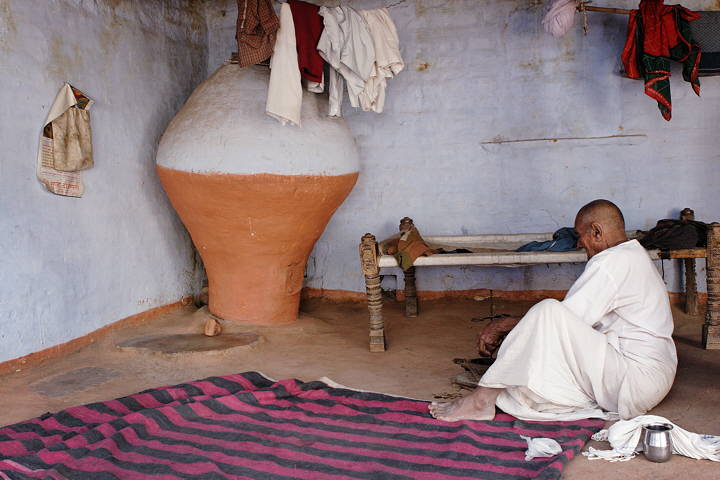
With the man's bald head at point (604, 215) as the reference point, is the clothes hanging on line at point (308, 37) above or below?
above

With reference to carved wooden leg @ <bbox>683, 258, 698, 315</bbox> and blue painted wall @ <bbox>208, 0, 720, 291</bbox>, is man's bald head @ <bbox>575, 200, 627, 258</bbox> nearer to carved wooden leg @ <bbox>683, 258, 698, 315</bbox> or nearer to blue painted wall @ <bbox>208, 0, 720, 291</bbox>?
carved wooden leg @ <bbox>683, 258, 698, 315</bbox>

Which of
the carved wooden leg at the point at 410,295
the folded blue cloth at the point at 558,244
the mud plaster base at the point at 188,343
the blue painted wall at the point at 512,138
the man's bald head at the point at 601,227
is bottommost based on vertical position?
the mud plaster base at the point at 188,343

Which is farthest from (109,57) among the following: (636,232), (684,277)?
(684,277)

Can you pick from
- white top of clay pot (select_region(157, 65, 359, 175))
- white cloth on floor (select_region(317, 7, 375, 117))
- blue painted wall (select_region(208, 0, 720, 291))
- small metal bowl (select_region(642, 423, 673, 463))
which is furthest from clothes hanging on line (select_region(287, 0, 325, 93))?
small metal bowl (select_region(642, 423, 673, 463))

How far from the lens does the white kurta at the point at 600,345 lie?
2902 mm

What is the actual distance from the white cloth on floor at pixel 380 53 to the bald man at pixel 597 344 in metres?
2.06

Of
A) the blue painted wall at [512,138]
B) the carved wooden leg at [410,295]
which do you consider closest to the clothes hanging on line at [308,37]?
the blue painted wall at [512,138]

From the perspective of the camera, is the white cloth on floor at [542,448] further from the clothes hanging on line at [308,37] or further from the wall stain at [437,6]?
the wall stain at [437,6]

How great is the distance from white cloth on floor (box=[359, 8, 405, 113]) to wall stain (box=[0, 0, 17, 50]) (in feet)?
7.05

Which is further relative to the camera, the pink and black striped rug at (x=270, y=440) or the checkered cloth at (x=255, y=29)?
the checkered cloth at (x=255, y=29)

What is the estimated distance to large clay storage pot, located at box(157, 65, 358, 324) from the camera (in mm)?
4543

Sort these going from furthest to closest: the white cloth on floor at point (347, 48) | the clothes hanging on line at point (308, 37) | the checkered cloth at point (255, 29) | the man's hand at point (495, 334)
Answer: the white cloth on floor at point (347, 48)
the clothes hanging on line at point (308, 37)
the checkered cloth at point (255, 29)
the man's hand at point (495, 334)

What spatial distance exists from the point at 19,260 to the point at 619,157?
432cm

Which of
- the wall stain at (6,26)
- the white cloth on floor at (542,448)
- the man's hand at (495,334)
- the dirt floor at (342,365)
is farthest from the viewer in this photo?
the wall stain at (6,26)
